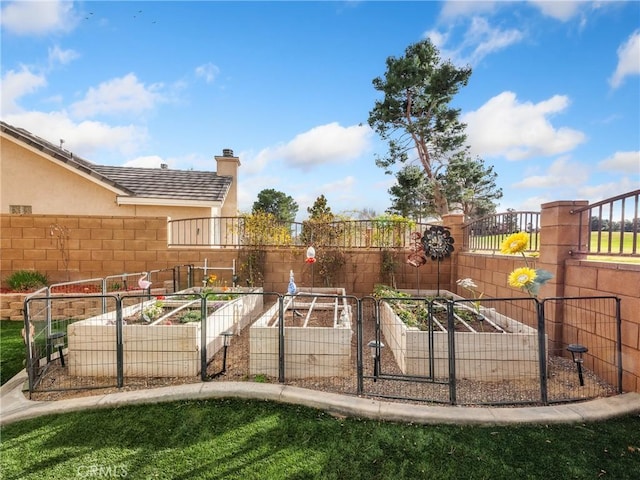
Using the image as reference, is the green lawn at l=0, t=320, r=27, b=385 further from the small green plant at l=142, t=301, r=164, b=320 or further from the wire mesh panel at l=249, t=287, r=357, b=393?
the wire mesh panel at l=249, t=287, r=357, b=393

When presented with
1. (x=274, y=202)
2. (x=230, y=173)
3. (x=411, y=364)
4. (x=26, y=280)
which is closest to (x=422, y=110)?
(x=230, y=173)

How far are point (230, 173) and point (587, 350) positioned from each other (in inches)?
490

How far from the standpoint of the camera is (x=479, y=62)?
14.0 metres

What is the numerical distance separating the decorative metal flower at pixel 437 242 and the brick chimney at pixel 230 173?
8429 millimetres

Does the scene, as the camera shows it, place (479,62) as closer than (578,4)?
No

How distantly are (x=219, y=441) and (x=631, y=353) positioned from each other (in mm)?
4113

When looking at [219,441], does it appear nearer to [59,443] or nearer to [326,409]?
[326,409]

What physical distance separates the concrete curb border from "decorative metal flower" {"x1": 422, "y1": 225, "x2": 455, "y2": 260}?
4.40 m

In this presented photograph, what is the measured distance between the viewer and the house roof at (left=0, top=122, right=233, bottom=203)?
9.59m

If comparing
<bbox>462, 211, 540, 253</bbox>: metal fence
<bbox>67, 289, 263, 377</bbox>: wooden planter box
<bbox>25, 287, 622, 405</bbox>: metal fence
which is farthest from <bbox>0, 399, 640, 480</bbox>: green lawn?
<bbox>462, 211, 540, 253</bbox>: metal fence

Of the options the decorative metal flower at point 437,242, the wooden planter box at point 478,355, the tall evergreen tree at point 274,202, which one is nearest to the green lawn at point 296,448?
the wooden planter box at point 478,355

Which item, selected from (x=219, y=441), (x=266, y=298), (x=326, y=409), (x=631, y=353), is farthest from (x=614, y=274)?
(x=266, y=298)

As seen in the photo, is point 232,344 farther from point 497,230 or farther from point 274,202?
point 274,202

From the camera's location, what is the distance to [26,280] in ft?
24.8
